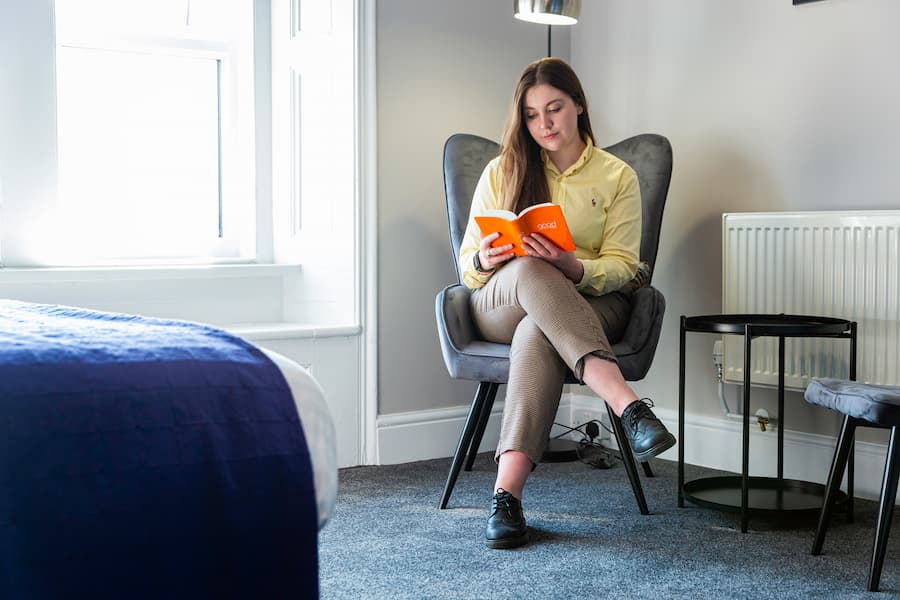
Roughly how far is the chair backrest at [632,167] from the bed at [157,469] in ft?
6.19

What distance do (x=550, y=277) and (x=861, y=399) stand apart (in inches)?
27.5

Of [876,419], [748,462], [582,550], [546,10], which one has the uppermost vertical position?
[546,10]

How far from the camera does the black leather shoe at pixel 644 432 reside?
200cm

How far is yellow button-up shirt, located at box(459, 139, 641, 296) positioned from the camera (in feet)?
8.25

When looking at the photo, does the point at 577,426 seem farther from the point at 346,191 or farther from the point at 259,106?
the point at 259,106

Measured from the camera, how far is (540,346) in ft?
7.22

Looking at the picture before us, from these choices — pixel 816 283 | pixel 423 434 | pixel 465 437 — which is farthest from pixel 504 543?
pixel 816 283

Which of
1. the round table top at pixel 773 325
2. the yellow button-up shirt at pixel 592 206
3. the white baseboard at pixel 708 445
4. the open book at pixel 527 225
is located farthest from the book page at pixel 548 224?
the white baseboard at pixel 708 445

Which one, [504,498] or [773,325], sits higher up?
[773,325]

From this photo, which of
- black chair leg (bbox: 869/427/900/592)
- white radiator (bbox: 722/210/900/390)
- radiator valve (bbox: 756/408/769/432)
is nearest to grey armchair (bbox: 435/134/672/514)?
white radiator (bbox: 722/210/900/390)

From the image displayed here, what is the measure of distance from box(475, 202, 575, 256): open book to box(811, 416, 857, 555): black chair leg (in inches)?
26.1

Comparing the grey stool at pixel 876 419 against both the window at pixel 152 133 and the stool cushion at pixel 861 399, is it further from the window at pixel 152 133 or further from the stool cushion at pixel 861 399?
the window at pixel 152 133

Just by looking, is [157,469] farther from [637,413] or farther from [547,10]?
[547,10]

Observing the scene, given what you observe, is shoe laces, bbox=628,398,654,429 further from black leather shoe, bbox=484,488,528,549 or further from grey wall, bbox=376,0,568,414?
grey wall, bbox=376,0,568,414
